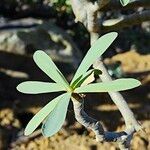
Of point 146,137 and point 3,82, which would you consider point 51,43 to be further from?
point 146,137

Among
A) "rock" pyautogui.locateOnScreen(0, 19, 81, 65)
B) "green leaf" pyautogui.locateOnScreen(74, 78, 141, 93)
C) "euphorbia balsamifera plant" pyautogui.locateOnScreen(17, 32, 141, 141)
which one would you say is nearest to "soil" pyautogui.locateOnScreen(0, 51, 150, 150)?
"rock" pyautogui.locateOnScreen(0, 19, 81, 65)

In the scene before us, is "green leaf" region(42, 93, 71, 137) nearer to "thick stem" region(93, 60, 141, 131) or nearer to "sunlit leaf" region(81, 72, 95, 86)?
"sunlit leaf" region(81, 72, 95, 86)

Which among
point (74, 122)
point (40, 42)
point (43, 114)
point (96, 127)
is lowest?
point (74, 122)

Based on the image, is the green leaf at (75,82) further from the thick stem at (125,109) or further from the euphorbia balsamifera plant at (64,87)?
the thick stem at (125,109)

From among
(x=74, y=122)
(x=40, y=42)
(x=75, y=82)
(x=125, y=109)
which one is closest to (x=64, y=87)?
(x=75, y=82)

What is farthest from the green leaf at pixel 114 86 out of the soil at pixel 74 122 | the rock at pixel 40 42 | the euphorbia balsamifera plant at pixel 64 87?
the rock at pixel 40 42

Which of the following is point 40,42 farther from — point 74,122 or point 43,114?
point 43,114

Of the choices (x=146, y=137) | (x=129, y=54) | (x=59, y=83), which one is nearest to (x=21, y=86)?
(x=59, y=83)
